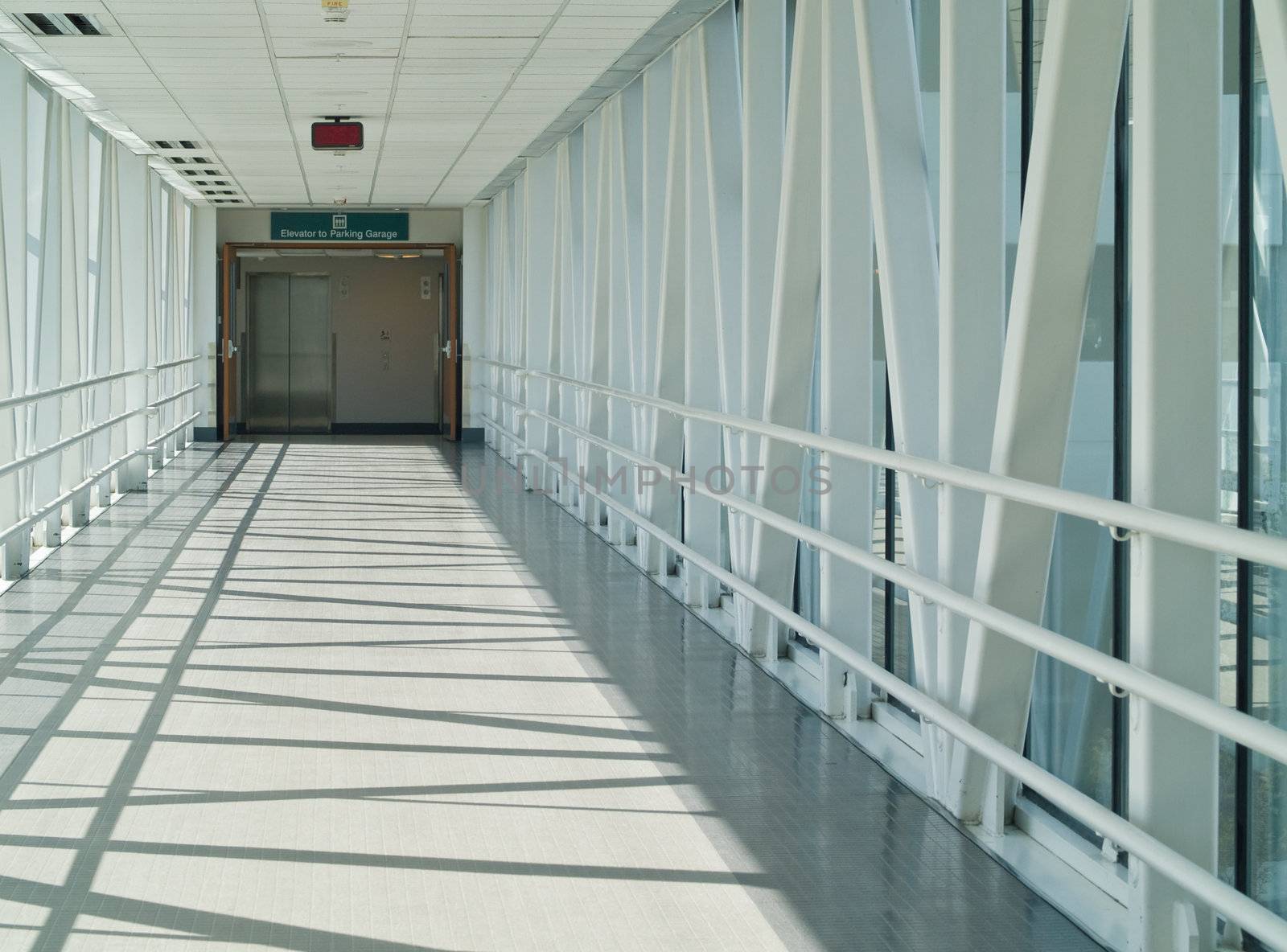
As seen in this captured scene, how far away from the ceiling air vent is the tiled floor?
2840mm

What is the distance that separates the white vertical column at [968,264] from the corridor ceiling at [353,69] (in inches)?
118

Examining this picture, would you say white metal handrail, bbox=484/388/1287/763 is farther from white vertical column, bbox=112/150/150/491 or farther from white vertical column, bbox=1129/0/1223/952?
white vertical column, bbox=112/150/150/491

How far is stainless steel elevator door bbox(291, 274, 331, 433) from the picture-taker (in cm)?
2242

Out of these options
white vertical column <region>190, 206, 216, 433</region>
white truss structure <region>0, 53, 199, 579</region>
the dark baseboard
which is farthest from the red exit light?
the dark baseboard

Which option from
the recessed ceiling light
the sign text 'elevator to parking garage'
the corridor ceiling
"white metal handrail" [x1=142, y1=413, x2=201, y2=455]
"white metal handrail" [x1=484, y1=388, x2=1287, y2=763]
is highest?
the sign text 'elevator to parking garage'

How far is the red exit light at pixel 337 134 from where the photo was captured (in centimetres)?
997

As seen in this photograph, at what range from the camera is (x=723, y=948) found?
308 cm

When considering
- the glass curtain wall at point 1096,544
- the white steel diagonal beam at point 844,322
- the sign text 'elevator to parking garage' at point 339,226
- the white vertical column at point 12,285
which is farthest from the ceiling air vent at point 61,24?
the sign text 'elevator to parking garage' at point 339,226

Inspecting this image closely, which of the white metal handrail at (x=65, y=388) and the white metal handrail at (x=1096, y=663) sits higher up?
the white metal handrail at (x=65, y=388)

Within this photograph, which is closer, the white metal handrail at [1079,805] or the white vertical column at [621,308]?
the white metal handrail at [1079,805]

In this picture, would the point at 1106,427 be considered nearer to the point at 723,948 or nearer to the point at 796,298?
the point at 723,948

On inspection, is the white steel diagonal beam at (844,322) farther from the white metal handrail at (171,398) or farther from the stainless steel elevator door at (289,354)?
the stainless steel elevator door at (289,354)

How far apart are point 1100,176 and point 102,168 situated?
9.95 m

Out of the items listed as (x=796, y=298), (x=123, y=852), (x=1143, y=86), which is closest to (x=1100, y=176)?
(x=1143, y=86)
